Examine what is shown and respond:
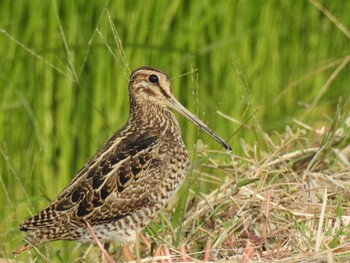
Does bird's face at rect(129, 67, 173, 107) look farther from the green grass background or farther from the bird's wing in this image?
the green grass background

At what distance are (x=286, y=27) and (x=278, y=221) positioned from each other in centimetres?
402

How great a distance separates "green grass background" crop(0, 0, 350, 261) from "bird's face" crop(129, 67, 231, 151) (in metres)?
1.06

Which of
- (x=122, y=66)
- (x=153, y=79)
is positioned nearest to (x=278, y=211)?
(x=153, y=79)

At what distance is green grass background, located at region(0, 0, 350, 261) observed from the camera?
7.91 m

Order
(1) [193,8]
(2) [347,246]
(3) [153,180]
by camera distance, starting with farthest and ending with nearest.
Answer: (1) [193,8], (3) [153,180], (2) [347,246]

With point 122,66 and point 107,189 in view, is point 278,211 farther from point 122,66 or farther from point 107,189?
point 122,66

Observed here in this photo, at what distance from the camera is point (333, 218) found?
17.5ft

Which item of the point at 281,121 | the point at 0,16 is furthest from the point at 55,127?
the point at 281,121

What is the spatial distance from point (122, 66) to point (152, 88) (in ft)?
6.14

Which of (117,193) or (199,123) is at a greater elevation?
(199,123)

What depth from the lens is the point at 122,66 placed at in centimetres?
795

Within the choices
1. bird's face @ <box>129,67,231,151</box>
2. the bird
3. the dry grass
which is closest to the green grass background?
bird's face @ <box>129,67,231,151</box>

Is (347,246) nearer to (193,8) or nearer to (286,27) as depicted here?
(193,8)

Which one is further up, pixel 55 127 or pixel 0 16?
pixel 0 16
